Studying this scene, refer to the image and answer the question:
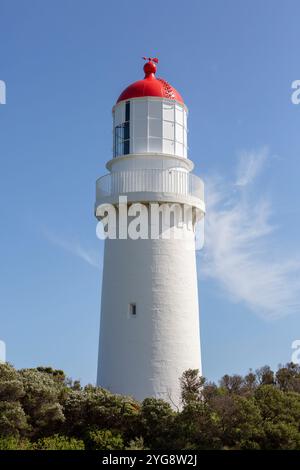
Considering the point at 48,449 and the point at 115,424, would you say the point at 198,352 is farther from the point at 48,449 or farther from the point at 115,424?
the point at 48,449

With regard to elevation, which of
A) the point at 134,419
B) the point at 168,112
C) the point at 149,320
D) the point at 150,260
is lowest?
the point at 134,419

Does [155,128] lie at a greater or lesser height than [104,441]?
greater

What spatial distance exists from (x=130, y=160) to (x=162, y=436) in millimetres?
9250

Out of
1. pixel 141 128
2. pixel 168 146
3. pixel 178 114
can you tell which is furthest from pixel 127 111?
pixel 168 146

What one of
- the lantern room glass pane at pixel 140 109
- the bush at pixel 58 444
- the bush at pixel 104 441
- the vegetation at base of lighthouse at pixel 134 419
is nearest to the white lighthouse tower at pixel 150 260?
the lantern room glass pane at pixel 140 109

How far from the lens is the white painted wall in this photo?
21.7 meters

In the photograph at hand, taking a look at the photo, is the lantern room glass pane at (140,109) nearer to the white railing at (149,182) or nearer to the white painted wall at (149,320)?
the white railing at (149,182)

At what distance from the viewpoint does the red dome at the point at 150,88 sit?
78.1 ft

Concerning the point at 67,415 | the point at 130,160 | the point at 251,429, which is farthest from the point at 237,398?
the point at 130,160

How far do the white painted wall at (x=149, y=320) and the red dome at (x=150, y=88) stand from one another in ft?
16.1

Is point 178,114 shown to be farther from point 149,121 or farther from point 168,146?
point 168,146

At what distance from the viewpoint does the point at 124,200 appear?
22828 millimetres

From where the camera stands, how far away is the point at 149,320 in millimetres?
22016

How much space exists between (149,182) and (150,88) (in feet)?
11.0
